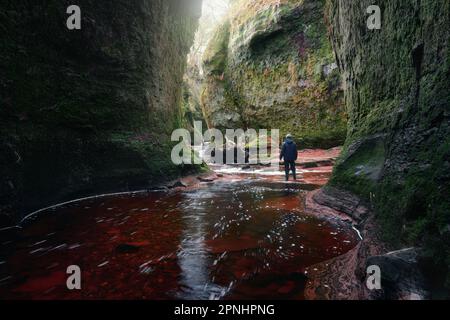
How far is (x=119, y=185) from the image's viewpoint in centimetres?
876

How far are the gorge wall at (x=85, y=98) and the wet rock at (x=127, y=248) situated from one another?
291 centimetres

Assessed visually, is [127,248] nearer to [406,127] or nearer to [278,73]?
[406,127]

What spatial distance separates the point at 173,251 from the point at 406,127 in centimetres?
368

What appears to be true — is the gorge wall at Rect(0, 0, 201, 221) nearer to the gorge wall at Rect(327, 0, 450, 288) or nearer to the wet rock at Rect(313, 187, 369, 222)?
the wet rock at Rect(313, 187, 369, 222)

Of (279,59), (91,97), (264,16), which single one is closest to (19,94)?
(91,97)

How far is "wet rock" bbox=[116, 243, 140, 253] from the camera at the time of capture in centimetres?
393

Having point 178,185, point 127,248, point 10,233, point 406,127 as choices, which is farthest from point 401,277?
point 178,185

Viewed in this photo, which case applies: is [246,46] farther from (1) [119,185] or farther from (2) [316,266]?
Result: (2) [316,266]

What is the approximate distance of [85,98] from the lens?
7.89 m

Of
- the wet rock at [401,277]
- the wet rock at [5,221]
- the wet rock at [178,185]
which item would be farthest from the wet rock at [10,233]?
the wet rock at [401,277]

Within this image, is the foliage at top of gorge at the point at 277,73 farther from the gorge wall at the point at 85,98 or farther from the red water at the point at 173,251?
the red water at the point at 173,251

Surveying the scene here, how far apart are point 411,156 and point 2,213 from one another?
22.5ft

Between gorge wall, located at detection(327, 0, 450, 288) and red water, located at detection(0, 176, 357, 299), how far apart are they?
1.13 m

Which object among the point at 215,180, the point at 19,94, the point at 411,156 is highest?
the point at 19,94
